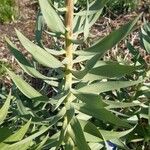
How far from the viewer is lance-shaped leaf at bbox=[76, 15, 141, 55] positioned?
4.70 ft

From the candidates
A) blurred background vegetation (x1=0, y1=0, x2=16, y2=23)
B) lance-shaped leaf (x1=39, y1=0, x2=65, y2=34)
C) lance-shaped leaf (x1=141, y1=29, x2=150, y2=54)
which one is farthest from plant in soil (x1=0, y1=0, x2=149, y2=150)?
blurred background vegetation (x1=0, y1=0, x2=16, y2=23)

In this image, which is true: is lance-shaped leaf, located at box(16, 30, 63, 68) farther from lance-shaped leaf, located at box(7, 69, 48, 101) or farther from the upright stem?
lance-shaped leaf, located at box(7, 69, 48, 101)

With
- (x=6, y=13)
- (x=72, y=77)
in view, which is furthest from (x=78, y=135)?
(x=6, y=13)

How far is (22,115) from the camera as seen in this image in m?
1.90

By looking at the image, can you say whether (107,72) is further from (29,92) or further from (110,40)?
(29,92)

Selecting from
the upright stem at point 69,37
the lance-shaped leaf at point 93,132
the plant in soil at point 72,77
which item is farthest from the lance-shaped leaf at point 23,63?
the lance-shaped leaf at point 93,132

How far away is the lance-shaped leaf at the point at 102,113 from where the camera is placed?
158cm

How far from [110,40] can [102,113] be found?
0.81 feet

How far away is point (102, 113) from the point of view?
1608 mm

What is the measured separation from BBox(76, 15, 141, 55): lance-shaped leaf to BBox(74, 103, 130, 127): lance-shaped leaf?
17 centimetres

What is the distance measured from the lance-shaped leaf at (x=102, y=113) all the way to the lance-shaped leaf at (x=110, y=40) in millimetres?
173


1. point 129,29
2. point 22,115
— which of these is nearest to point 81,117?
point 22,115

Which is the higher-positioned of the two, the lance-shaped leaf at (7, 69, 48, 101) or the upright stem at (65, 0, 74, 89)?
the upright stem at (65, 0, 74, 89)

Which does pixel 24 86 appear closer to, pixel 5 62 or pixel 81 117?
pixel 81 117
